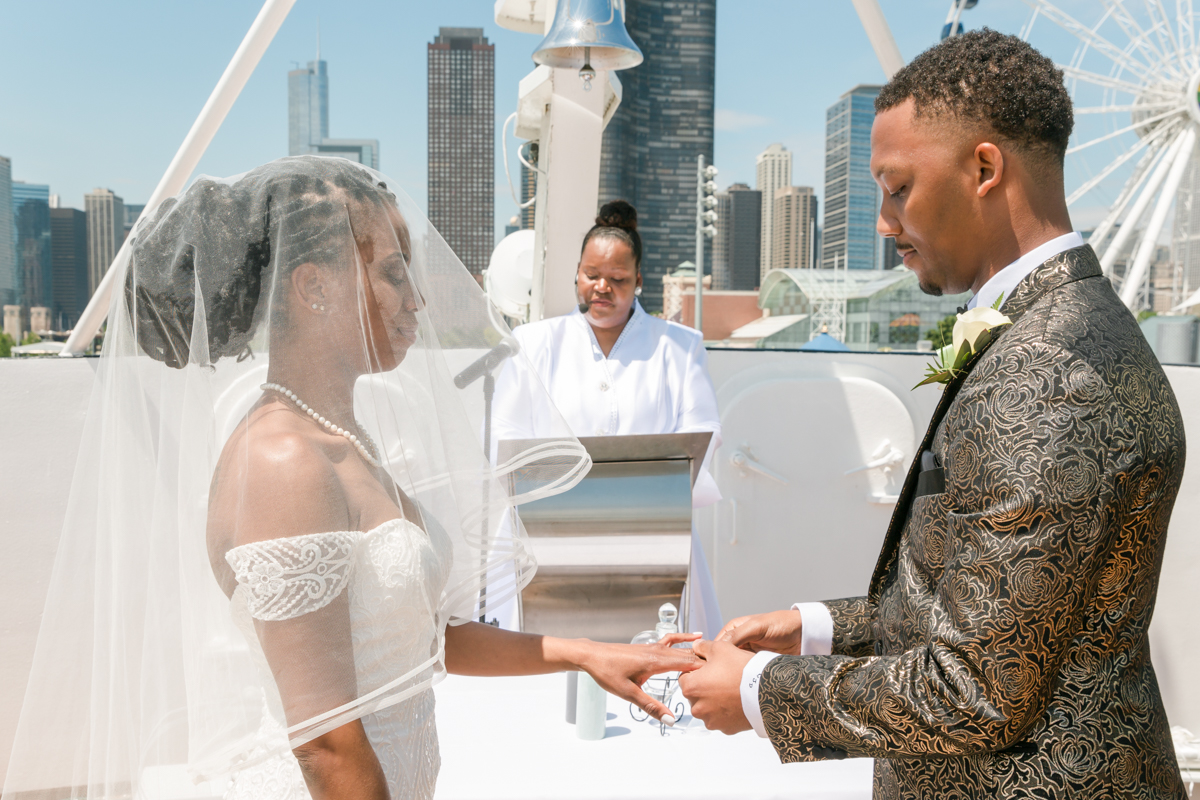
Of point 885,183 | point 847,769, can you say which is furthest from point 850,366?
point 885,183

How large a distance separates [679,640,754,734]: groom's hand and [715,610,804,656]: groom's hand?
0.26m

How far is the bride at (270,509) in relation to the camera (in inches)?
49.0

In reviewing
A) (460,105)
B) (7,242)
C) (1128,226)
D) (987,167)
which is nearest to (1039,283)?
(987,167)

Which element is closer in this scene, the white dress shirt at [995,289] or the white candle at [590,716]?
the white dress shirt at [995,289]

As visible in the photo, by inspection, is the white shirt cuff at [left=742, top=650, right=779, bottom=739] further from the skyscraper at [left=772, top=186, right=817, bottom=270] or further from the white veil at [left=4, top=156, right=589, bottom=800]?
the skyscraper at [left=772, top=186, right=817, bottom=270]

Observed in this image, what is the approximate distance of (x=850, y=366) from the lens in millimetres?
4508

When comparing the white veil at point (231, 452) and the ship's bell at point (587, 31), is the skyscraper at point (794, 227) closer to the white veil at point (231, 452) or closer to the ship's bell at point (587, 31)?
the ship's bell at point (587, 31)

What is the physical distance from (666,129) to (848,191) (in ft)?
42.4

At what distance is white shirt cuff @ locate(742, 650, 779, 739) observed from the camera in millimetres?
1329

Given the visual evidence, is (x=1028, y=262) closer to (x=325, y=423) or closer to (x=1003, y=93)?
(x=1003, y=93)

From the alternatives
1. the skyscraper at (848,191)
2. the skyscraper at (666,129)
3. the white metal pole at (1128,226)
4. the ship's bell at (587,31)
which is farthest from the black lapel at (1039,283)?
the skyscraper at (848,191)

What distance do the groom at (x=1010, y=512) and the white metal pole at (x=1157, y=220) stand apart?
21.6 m

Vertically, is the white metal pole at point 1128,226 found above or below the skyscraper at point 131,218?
above

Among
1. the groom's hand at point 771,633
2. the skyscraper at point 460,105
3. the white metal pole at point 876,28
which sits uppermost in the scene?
the skyscraper at point 460,105
